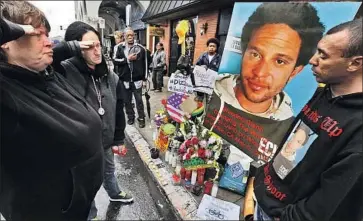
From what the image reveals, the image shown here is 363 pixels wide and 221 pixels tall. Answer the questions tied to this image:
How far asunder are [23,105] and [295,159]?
3.77ft

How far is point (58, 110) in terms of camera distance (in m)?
0.90

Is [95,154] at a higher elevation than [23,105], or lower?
lower

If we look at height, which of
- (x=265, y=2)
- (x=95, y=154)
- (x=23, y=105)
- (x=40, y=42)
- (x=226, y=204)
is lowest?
(x=226, y=204)

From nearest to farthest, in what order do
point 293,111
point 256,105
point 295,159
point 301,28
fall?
point 295,159, point 301,28, point 293,111, point 256,105

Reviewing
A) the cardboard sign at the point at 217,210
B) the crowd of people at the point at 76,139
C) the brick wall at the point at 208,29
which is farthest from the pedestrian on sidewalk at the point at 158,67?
the crowd of people at the point at 76,139

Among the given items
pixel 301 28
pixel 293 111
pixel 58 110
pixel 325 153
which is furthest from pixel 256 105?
pixel 58 110

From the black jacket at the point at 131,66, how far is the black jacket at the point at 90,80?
1864 mm

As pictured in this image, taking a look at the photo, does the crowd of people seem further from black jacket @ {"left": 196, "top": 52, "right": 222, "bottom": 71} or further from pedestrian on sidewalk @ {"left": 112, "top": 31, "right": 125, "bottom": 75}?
black jacket @ {"left": 196, "top": 52, "right": 222, "bottom": 71}

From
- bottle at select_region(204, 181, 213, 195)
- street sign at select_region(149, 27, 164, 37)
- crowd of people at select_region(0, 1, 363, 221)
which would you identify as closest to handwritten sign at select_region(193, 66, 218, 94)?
bottle at select_region(204, 181, 213, 195)

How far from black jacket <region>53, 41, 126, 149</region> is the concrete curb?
3.11 feet

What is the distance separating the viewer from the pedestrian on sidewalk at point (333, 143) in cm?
75

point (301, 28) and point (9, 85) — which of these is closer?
point (9, 85)

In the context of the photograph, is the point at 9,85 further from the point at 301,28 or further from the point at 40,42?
the point at 301,28

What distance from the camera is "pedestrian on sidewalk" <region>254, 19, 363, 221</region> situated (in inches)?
29.6
